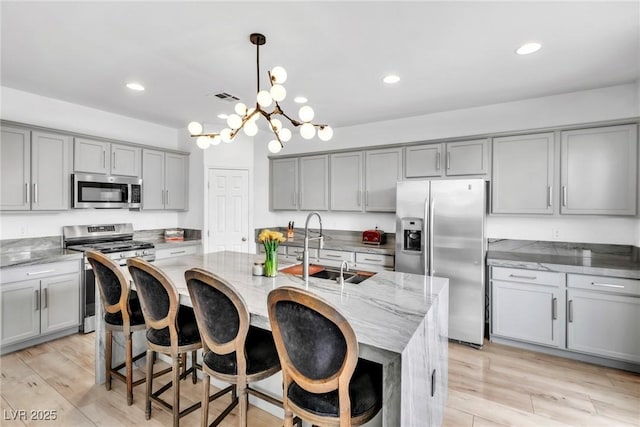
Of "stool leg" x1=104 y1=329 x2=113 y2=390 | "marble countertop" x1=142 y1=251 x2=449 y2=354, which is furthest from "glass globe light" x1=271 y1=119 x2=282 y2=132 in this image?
"stool leg" x1=104 y1=329 x2=113 y2=390

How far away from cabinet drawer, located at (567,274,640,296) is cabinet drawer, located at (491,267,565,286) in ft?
0.30

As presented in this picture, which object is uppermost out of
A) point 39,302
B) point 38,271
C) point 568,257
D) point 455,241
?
point 455,241

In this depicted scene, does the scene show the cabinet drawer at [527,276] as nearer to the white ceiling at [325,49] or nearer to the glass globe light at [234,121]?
the white ceiling at [325,49]

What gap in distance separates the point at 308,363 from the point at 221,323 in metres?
0.55

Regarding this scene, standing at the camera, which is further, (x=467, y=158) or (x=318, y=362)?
(x=467, y=158)

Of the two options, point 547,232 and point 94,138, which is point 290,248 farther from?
point 547,232

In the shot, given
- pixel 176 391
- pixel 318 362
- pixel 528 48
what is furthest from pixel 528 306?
pixel 176 391

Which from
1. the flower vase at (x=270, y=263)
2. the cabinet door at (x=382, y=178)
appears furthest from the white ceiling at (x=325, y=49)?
the flower vase at (x=270, y=263)

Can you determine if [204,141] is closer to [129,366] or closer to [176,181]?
[129,366]

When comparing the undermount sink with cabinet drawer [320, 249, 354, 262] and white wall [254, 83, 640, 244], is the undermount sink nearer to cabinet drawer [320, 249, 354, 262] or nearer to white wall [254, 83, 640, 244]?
cabinet drawer [320, 249, 354, 262]

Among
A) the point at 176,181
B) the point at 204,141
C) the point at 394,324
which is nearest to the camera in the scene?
the point at 394,324

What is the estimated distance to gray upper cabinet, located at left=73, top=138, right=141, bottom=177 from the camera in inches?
145

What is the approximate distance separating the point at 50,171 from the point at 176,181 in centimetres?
151

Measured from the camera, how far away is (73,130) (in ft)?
12.5
